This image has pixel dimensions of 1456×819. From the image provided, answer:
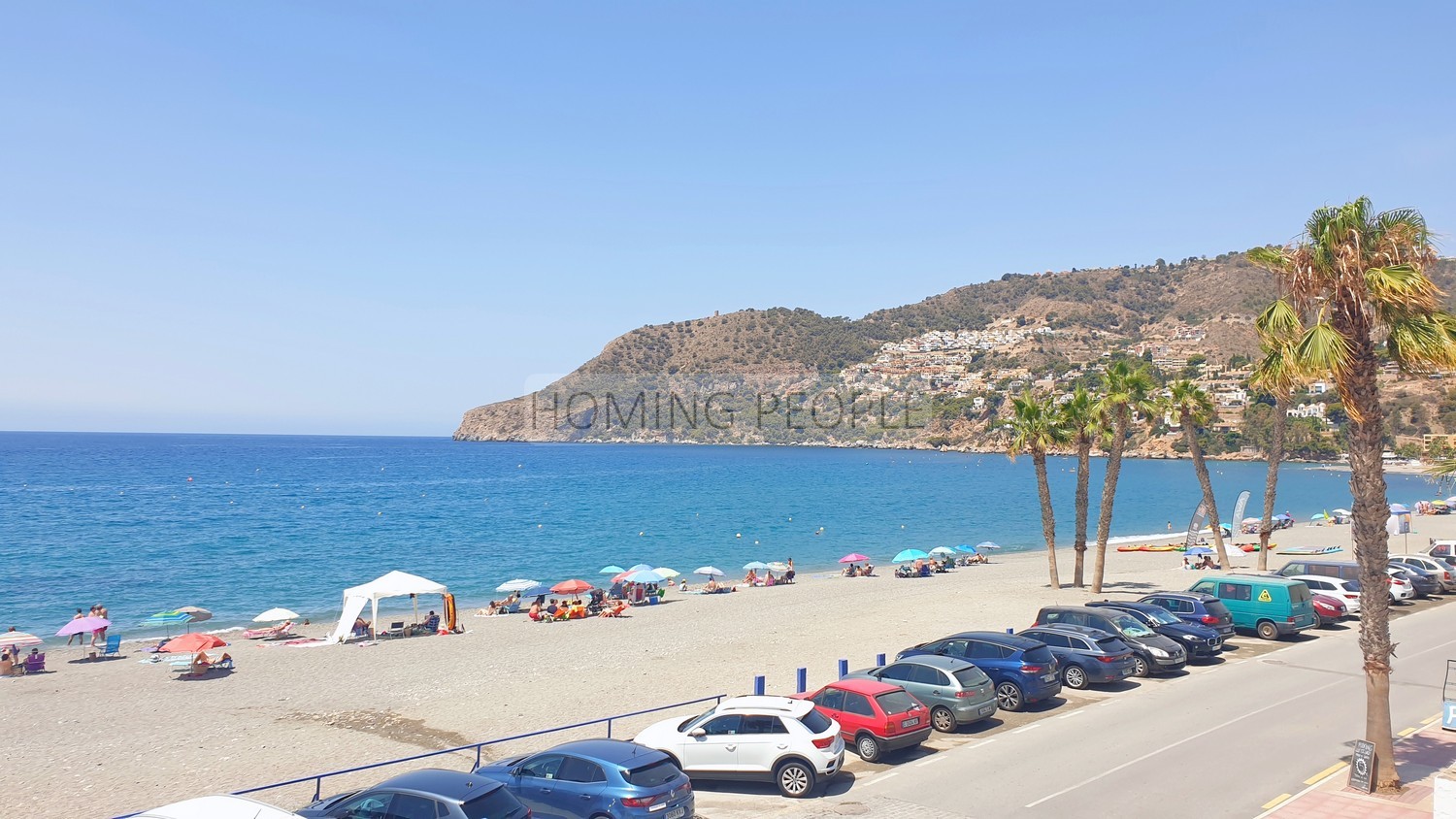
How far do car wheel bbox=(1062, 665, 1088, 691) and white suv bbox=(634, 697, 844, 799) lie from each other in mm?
8044

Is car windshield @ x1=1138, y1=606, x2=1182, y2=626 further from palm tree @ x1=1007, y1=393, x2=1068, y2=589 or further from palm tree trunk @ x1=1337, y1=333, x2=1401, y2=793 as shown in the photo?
palm tree @ x1=1007, y1=393, x2=1068, y2=589

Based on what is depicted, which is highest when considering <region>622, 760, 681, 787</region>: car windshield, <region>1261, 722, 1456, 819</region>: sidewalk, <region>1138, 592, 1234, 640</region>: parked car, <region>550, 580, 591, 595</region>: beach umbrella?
<region>622, 760, 681, 787</region>: car windshield

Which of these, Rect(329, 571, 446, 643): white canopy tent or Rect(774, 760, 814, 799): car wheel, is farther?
Rect(329, 571, 446, 643): white canopy tent

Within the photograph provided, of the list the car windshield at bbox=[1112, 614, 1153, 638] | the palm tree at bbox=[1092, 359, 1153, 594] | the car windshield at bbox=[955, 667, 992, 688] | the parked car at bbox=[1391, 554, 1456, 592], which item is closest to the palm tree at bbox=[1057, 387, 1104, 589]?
the palm tree at bbox=[1092, 359, 1153, 594]

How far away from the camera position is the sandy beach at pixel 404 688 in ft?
54.2

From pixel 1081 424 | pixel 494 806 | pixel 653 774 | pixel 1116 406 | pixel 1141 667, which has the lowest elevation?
pixel 1141 667

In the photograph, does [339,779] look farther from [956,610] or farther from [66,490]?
[66,490]

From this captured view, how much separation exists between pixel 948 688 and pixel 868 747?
2313 millimetres

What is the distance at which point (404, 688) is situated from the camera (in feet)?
76.3

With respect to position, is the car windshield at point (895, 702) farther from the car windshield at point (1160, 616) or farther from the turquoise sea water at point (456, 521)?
the turquoise sea water at point (456, 521)

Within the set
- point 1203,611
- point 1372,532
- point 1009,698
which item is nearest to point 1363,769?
point 1372,532

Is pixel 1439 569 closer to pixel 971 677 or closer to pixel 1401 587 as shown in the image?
pixel 1401 587

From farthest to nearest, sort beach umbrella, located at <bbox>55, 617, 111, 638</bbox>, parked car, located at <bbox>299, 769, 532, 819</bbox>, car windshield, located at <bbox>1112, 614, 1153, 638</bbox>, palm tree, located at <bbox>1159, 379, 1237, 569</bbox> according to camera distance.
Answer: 1. palm tree, located at <bbox>1159, 379, 1237, 569</bbox>
2. beach umbrella, located at <bbox>55, 617, 111, 638</bbox>
3. car windshield, located at <bbox>1112, 614, 1153, 638</bbox>
4. parked car, located at <bbox>299, 769, 532, 819</bbox>

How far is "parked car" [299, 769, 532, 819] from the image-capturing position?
948cm
